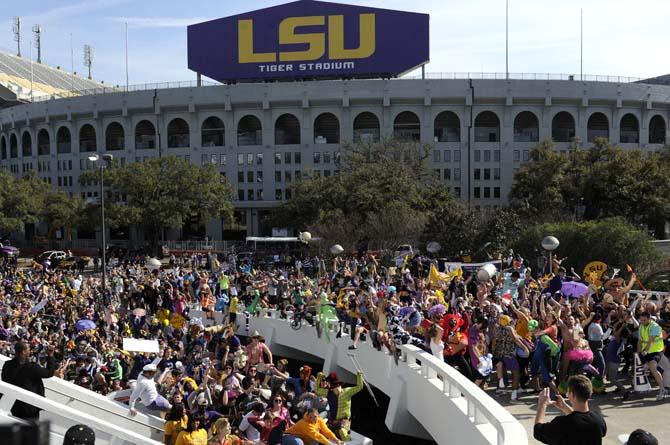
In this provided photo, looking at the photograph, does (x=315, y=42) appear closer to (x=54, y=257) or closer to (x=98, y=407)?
(x=54, y=257)

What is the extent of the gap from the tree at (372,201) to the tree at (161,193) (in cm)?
682

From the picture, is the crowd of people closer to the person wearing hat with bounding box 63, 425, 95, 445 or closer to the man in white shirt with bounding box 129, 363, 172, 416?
the man in white shirt with bounding box 129, 363, 172, 416

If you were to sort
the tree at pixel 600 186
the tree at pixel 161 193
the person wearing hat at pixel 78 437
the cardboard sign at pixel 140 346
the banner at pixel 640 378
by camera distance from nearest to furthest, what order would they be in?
the person wearing hat at pixel 78 437 → the banner at pixel 640 378 → the cardboard sign at pixel 140 346 → the tree at pixel 600 186 → the tree at pixel 161 193

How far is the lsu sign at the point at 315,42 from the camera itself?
6200 cm

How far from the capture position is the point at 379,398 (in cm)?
1590

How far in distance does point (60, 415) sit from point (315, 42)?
59390mm

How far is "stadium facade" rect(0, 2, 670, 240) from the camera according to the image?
6306 centimetres

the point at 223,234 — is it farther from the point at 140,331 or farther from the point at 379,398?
the point at 379,398

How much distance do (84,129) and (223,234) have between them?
20968 mm

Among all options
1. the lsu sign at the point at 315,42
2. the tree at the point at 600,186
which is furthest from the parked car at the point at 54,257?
the tree at the point at 600,186

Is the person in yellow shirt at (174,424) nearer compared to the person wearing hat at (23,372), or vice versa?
the person wearing hat at (23,372)

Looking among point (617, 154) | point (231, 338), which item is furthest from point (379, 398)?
point (617, 154)

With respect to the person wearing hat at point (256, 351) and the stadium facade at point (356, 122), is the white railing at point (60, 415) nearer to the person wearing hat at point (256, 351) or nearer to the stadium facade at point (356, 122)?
the person wearing hat at point (256, 351)

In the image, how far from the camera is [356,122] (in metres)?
66.6
